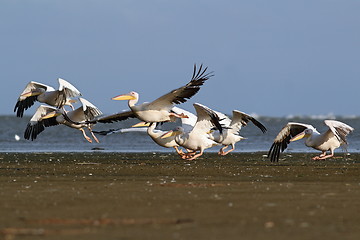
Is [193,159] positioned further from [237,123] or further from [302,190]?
[302,190]

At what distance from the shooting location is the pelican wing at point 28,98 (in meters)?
22.0

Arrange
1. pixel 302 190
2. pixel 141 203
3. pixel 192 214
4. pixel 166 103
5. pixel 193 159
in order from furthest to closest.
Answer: pixel 193 159, pixel 166 103, pixel 302 190, pixel 141 203, pixel 192 214

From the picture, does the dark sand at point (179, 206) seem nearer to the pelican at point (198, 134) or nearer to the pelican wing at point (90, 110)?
the pelican at point (198, 134)

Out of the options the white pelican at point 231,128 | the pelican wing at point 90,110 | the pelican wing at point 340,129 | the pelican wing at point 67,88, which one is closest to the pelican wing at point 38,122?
the pelican wing at point 67,88

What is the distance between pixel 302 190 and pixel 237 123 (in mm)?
10513

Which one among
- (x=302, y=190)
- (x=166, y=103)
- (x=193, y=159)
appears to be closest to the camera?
(x=302, y=190)

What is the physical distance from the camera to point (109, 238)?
594 centimetres

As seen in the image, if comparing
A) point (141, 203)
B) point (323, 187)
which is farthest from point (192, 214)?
point (323, 187)

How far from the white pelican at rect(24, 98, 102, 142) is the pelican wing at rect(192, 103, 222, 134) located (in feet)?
10.7

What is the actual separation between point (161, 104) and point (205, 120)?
1507mm

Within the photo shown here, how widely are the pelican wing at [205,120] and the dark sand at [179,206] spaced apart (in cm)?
448

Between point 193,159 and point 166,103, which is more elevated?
point 166,103

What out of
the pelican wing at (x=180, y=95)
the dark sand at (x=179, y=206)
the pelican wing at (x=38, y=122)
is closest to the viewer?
the dark sand at (x=179, y=206)

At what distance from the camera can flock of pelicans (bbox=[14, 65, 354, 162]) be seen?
672 inches
